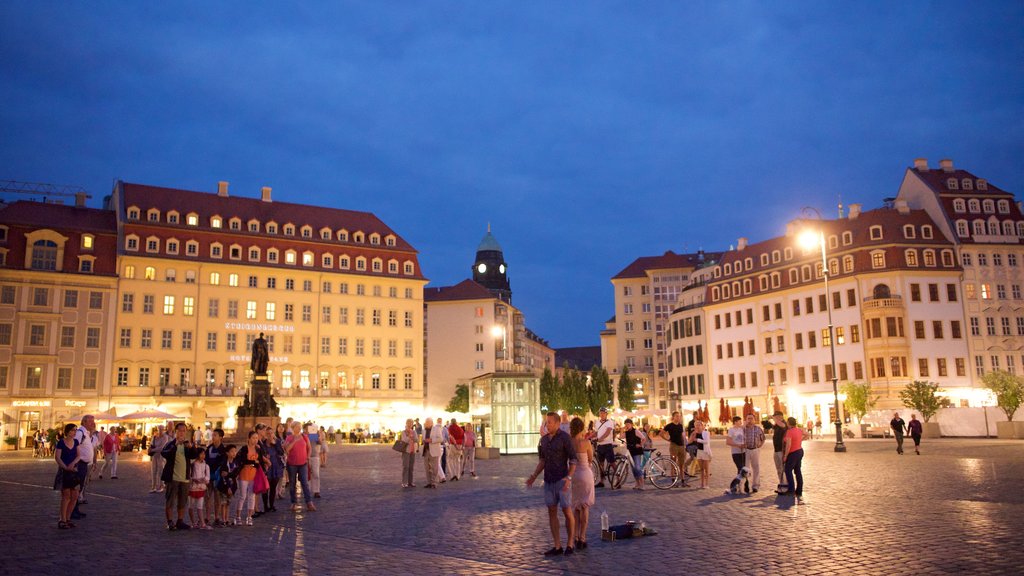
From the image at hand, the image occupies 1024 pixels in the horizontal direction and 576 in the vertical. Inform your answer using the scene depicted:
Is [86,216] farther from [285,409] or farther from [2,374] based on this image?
[285,409]

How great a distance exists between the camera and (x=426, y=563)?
33.5 feet

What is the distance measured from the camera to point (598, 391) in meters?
92.1

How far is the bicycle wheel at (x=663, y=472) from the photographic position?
20.9 meters

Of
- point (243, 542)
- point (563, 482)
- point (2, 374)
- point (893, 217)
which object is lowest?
point (243, 542)

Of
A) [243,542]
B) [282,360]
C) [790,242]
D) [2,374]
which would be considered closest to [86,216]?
[2,374]

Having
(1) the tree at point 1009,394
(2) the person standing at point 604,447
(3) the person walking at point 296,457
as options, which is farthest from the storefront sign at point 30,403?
(1) the tree at point 1009,394

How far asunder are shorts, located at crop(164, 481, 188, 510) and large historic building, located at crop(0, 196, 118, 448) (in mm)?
55917

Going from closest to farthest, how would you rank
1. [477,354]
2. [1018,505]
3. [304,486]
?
1. [1018,505]
2. [304,486]
3. [477,354]

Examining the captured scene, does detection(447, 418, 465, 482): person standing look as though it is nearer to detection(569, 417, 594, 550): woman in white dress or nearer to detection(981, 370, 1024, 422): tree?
detection(569, 417, 594, 550): woman in white dress

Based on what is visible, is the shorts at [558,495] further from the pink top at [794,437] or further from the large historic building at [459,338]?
the large historic building at [459,338]

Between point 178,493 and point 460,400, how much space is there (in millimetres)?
87716

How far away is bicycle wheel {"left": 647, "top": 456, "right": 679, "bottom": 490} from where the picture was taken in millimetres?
20922

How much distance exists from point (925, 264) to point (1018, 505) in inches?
2163

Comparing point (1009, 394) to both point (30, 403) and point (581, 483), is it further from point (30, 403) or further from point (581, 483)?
point (30, 403)
